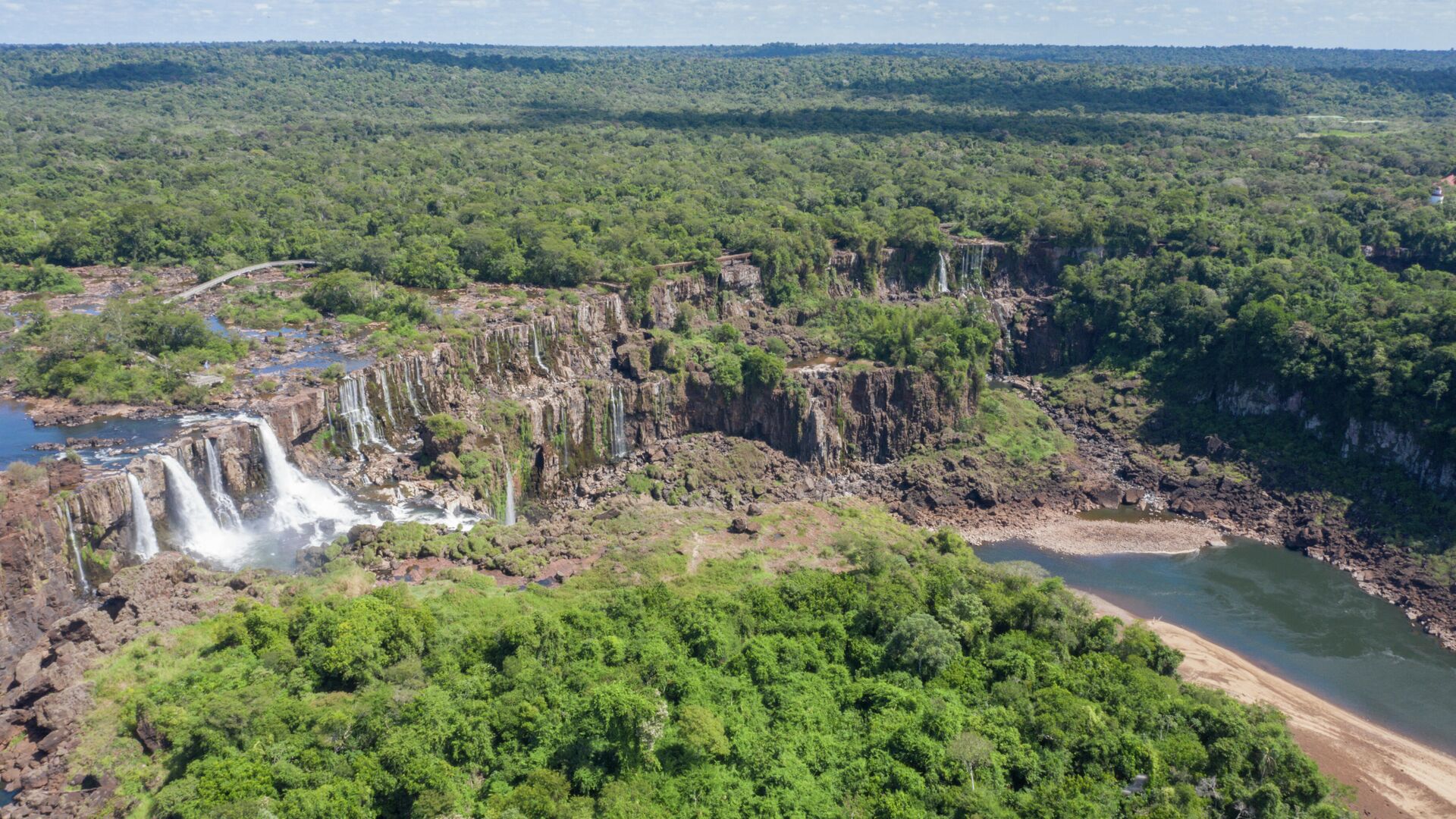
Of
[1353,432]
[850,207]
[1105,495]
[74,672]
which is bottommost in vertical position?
[1105,495]

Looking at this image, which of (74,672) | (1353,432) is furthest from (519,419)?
(1353,432)

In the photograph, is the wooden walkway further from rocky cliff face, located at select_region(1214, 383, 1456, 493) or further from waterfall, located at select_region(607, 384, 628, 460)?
rocky cliff face, located at select_region(1214, 383, 1456, 493)

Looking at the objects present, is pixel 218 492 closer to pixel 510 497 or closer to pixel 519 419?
pixel 510 497

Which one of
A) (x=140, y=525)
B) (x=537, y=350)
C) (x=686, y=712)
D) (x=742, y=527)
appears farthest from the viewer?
(x=537, y=350)

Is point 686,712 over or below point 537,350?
below

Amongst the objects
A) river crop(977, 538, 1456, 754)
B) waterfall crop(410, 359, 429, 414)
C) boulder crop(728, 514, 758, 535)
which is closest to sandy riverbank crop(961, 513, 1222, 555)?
river crop(977, 538, 1456, 754)

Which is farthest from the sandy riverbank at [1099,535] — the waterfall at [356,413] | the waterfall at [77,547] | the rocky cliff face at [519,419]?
the waterfall at [77,547]

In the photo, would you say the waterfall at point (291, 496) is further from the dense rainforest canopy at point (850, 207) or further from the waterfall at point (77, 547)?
the dense rainforest canopy at point (850, 207)

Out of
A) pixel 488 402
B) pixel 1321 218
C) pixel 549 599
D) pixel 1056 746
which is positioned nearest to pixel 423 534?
pixel 549 599
